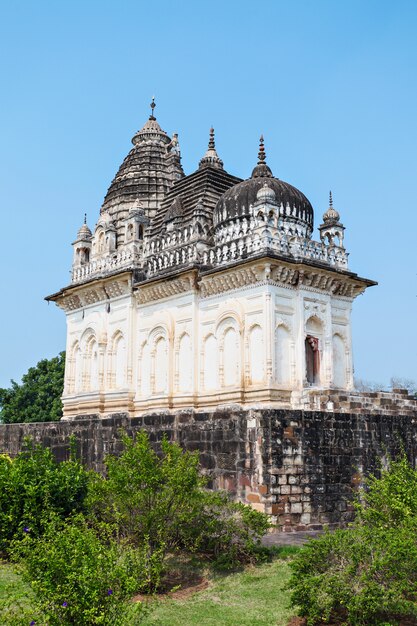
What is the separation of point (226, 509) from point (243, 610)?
2645 mm

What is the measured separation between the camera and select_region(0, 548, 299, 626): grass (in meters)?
7.50

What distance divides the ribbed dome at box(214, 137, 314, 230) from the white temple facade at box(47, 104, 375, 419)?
46mm

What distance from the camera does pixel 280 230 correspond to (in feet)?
64.0

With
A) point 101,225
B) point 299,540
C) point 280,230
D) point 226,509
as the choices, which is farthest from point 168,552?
point 101,225

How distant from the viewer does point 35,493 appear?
10.6m

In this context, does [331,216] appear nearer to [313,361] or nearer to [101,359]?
[313,361]

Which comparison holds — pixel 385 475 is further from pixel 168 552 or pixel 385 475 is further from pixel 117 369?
pixel 117 369

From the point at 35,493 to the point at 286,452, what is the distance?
4484 mm

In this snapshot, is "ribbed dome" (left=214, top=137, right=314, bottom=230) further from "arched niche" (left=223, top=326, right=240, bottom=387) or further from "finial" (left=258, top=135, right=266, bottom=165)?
"arched niche" (left=223, top=326, right=240, bottom=387)

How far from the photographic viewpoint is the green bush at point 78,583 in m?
5.85

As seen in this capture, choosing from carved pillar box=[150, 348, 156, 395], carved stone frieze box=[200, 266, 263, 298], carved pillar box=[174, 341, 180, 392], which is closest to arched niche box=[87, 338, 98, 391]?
carved pillar box=[150, 348, 156, 395]

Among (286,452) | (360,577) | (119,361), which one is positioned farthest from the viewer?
(119,361)

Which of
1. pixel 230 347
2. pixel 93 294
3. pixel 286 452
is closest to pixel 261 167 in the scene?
pixel 230 347

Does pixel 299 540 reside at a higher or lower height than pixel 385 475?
lower
